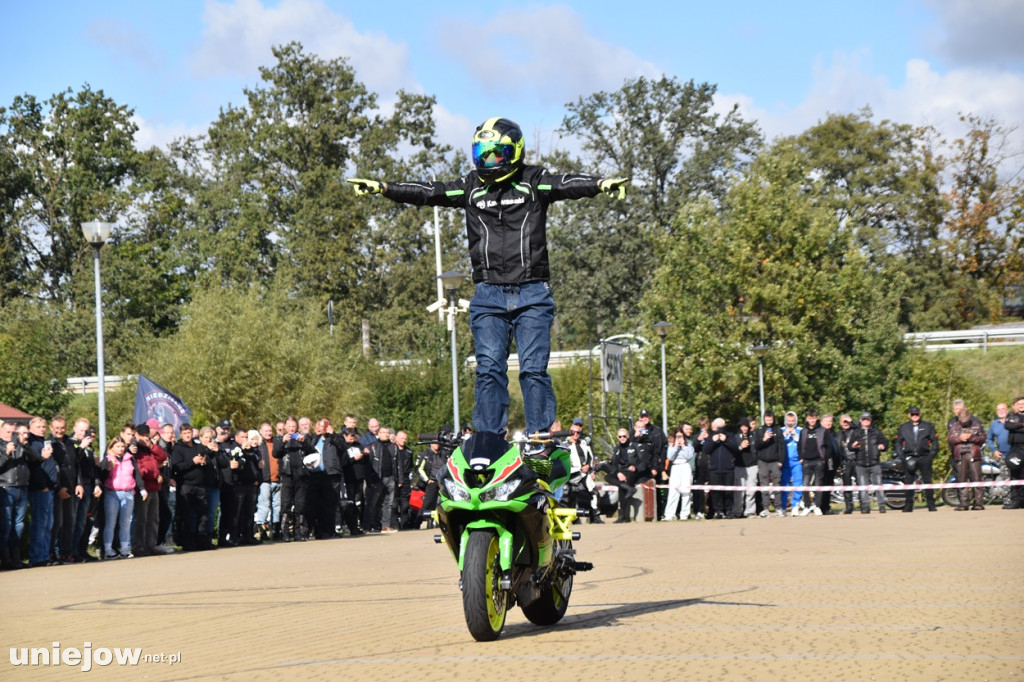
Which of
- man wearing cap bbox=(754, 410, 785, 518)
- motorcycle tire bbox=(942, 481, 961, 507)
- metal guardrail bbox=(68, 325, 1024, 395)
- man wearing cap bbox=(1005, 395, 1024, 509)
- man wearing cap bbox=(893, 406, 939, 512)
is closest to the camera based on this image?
man wearing cap bbox=(1005, 395, 1024, 509)

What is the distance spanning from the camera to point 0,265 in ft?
228

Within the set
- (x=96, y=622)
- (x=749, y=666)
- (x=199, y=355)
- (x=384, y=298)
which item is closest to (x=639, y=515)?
(x=96, y=622)

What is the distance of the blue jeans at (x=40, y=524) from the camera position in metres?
18.1

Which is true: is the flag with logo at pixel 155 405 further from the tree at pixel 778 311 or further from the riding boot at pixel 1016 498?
the tree at pixel 778 311

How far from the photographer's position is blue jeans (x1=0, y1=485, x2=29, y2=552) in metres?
17.7

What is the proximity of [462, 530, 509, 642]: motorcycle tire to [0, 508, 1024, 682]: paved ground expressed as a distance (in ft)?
0.37

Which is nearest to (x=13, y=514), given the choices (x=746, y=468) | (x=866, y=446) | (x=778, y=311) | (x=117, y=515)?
(x=117, y=515)

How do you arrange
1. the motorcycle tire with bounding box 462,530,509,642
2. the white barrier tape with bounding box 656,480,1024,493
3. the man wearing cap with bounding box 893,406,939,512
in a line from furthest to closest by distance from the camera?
the man wearing cap with bounding box 893,406,939,512 < the white barrier tape with bounding box 656,480,1024,493 < the motorcycle tire with bounding box 462,530,509,642

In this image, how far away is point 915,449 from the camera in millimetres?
27562

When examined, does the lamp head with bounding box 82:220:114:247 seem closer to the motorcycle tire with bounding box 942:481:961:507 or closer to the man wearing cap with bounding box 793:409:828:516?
the man wearing cap with bounding box 793:409:828:516

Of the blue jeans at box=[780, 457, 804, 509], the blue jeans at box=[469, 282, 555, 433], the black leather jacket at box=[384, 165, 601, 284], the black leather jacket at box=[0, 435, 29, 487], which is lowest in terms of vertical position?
the blue jeans at box=[780, 457, 804, 509]

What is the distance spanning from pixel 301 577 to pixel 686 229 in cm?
4009

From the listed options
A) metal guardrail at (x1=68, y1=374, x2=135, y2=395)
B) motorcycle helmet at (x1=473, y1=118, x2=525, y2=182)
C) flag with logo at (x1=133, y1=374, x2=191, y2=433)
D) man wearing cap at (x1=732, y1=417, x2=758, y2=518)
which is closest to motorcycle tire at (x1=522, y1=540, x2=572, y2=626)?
motorcycle helmet at (x1=473, y1=118, x2=525, y2=182)

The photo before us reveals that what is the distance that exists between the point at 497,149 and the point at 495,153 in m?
0.03
